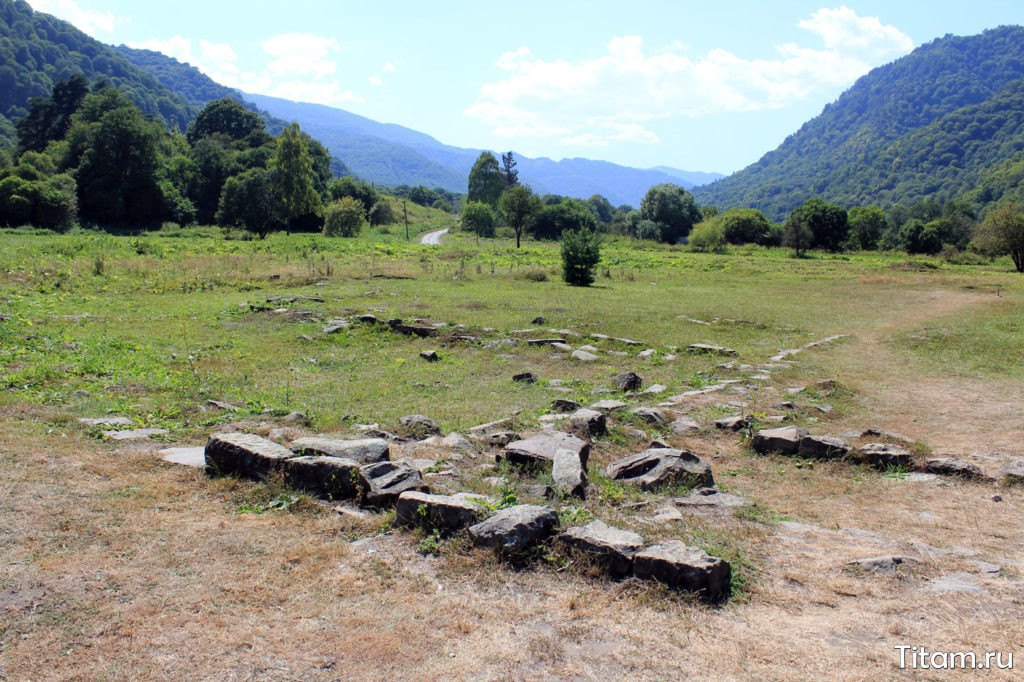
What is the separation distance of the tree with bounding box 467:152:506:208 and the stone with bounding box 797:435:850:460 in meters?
89.9

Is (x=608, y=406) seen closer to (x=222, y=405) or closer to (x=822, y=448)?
(x=822, y=448)

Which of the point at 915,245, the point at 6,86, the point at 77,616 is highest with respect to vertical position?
the point at 6,86

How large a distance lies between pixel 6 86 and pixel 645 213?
466ft

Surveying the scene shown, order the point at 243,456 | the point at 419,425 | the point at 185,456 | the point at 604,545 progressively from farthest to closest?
the point at 419,425 < the point at 185,456 < the point at 243,456 < the point at 604,545

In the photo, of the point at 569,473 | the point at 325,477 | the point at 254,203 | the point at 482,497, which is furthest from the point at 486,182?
the point at 482,497

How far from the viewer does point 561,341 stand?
14.4 meters

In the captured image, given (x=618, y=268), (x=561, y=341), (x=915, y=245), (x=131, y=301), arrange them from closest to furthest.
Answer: (x=561, y=341), (x=131, y=301), (x=618, y=268), (x=915, y=245)

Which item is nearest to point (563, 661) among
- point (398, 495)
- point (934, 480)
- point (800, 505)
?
point (398, 495)

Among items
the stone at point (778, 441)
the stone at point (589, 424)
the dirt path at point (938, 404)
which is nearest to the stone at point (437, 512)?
the stone at point (589, 424)

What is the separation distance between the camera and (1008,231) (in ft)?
123

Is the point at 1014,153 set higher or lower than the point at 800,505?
higher

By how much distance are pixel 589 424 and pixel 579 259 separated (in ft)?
63.4


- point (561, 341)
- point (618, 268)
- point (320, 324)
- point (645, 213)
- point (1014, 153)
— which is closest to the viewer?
point (561, 341)

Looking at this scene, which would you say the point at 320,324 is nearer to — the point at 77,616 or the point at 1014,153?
the point at 77,616
